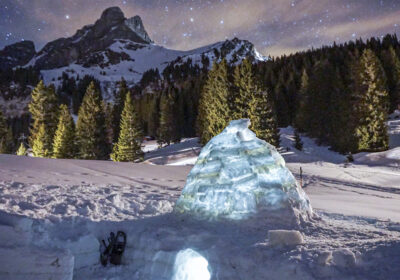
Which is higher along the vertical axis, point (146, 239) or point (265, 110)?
point (265, 110)

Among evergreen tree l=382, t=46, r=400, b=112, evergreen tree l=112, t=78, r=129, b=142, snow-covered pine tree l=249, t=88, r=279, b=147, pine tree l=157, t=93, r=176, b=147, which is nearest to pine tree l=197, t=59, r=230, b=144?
snow-covered pine tree l=249, t=88, r=279, b=147

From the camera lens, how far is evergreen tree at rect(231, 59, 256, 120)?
31.5 meters

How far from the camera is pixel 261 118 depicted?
30.5 metres

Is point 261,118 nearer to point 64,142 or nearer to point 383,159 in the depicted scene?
point 383,159

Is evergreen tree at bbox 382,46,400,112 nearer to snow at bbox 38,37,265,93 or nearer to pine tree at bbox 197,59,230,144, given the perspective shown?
pine tree at bbox 197,59,230,144

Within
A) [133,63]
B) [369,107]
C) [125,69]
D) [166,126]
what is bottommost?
[369,107]

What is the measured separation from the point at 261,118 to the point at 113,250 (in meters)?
26.3

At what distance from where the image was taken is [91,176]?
44.5 feet

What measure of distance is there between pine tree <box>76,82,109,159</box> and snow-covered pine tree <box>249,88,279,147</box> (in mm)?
16132

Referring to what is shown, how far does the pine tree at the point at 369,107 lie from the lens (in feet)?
101

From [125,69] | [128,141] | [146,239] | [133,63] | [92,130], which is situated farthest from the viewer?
[133,63]

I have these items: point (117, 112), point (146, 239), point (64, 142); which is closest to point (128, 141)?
point (64, 142)

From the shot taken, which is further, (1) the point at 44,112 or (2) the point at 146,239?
(1) the point at 44,112

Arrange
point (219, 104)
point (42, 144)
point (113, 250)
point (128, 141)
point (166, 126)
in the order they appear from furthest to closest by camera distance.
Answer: point (166, 126) < point (219, 104) < point (128, 141) < point (42, 144) < point (113, 250)
